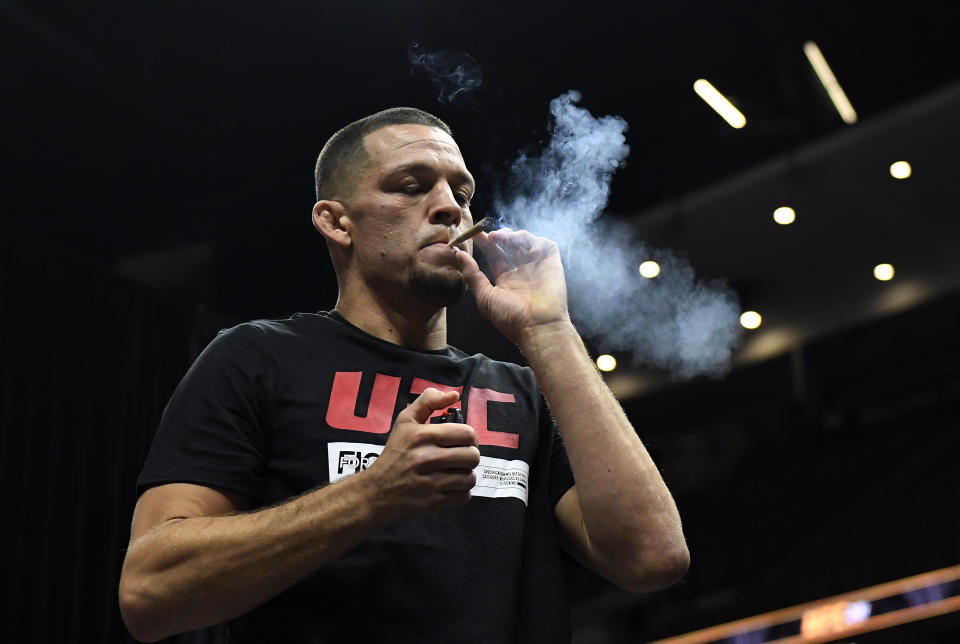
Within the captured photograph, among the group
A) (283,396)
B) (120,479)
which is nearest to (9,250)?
(120,479)

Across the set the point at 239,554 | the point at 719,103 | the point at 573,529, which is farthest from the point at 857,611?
the point at 239,554

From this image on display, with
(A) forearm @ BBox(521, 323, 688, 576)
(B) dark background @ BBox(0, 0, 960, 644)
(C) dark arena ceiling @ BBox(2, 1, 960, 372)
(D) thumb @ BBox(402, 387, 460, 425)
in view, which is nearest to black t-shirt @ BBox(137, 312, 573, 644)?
(A) forearm @ BBox(521, 323, 688, 576)

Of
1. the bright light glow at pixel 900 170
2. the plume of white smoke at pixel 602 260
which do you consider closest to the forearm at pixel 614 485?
the plume of white smoke at pixel 602 260

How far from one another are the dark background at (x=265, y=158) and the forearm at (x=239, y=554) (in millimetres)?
1273

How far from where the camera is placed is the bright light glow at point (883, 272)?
6.22m

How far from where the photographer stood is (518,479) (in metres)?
1.45

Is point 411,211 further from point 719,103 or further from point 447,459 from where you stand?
point 719,103

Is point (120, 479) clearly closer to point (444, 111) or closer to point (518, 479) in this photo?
point (444, 111)

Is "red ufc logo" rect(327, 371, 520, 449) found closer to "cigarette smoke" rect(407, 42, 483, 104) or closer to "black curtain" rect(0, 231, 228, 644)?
"cigarette smoke" rect(407, 42, 483, 104)

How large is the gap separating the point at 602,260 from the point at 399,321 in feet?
2.24

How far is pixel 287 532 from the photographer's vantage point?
1163 millimetres

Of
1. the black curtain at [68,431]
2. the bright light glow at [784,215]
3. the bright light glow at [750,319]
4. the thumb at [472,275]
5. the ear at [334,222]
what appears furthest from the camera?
the bright light glow at [750,319]

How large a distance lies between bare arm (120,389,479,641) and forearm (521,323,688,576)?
0.82 feet

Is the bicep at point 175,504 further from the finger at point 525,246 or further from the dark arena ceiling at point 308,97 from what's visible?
the dark arena ceiling at point 308,97
